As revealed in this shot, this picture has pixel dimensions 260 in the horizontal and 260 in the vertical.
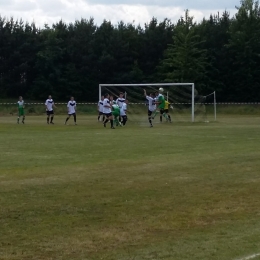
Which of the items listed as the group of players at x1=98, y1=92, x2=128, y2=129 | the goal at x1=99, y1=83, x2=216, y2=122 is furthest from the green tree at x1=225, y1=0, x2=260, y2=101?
the group of players at x1=98, y1=92, x2=128, y2=129

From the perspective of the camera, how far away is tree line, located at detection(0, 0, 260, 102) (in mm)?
78688

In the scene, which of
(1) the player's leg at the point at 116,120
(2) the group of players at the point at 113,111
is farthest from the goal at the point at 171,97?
(1) the player's leg at the point at 116,120

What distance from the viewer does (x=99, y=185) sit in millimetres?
13773

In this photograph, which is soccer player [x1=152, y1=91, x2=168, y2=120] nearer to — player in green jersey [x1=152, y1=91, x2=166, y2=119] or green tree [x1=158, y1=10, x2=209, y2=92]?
player in green jersey [x1=152, y1=91, x2=166, y2=119]

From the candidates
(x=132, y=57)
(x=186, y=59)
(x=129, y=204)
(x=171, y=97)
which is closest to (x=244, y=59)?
(x=186, y=59)

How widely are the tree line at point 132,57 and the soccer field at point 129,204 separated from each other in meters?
58.5

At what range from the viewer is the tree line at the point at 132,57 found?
3098 inches

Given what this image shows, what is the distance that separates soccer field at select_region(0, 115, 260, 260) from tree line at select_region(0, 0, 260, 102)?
192 ft

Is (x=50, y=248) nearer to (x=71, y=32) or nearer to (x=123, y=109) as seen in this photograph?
(x=123, y=109)

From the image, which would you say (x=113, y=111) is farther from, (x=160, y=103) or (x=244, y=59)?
(x=244, y=59)

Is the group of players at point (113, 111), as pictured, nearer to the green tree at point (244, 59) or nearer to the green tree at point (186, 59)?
the green tree at point (186, 59)

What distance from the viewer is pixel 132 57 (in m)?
84.9

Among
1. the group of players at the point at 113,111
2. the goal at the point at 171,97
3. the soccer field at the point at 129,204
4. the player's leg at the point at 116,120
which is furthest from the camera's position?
the goal at the point at 171,97

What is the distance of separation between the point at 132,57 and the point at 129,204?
7388 centimetres
